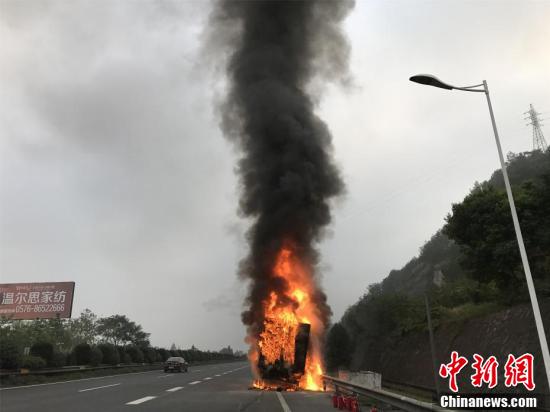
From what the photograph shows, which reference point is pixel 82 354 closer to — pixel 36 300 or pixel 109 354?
pixel 109 354

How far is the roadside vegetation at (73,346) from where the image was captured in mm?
26719

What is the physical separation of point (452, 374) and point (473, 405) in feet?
6.21

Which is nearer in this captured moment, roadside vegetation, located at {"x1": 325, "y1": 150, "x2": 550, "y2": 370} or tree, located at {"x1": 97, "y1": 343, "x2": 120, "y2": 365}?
roadside vegetation, located at {"x1": 325, "y1": 150, "x2": 550, "y2": 370}

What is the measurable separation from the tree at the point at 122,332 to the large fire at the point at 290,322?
10212 cm

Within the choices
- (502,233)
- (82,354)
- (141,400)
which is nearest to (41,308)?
(82,354)

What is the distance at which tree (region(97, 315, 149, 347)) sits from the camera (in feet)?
379

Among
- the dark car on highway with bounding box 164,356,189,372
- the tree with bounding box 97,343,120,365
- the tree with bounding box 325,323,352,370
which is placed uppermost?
the tree with bounding box 97,343,120,365

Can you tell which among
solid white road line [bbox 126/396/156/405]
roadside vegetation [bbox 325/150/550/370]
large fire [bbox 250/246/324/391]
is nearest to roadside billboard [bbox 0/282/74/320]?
large fire [bbox 250/246/324/391]

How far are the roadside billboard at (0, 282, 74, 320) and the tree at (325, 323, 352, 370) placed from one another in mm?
60357

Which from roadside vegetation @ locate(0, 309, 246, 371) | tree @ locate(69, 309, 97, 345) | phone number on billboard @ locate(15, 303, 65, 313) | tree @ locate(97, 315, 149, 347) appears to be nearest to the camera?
roadside vegetation @ locate(0, 309, 246, 371)

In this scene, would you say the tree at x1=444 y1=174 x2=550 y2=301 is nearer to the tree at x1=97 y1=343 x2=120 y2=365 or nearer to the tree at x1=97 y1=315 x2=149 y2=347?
the tree at x1=97 y1=343 x2=120 y2=365

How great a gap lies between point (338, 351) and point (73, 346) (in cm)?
5417

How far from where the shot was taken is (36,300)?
4506cm

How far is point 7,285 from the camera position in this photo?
45875 millimetres
